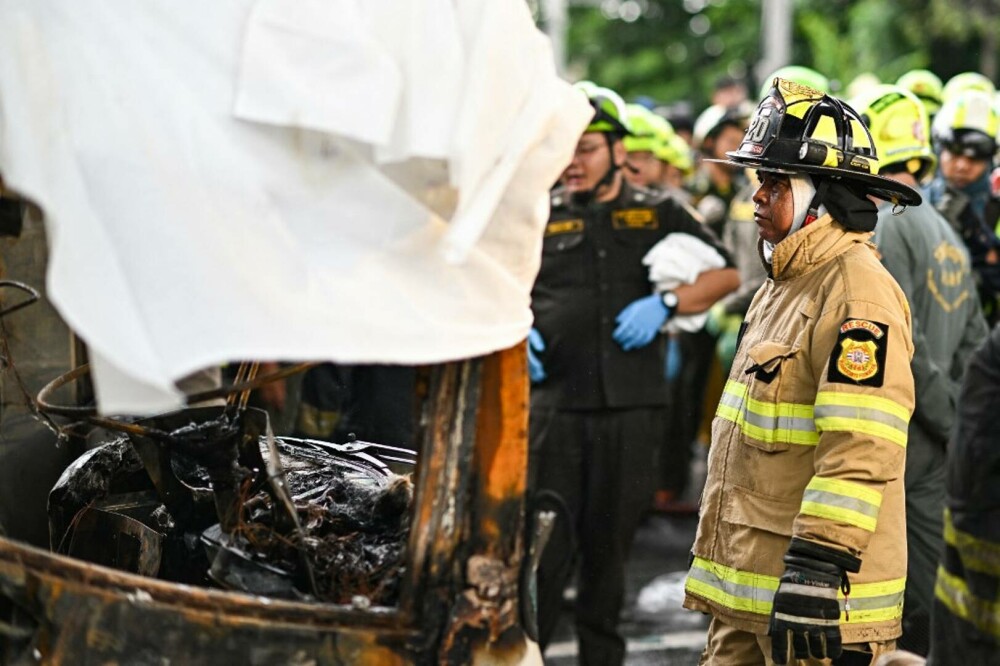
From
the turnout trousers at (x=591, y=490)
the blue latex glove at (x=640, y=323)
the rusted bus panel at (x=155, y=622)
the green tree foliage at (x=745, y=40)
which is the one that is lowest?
the turnout trousers at (x=591, y=490)

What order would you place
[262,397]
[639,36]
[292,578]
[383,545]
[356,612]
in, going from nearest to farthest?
1. [356,612]
2. [292,578]
3. [383,545]
4. [262,397]
5. [639,36]

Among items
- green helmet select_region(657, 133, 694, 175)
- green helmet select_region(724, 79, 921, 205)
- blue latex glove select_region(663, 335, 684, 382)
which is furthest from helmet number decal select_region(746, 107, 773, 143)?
blue latex glove select_region(663, 335, 684, 382)

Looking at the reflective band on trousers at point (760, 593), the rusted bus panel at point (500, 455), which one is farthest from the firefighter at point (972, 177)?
the rusted bus panel at point (500, 455)

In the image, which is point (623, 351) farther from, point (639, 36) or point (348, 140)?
point (639, 36)

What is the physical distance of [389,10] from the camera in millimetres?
2363

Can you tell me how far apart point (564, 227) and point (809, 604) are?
117 inches

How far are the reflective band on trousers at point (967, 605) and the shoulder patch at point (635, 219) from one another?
10.8 feet

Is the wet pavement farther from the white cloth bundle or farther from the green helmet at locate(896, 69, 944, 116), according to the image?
the green helmet at locate(896, 69, 944, 116)

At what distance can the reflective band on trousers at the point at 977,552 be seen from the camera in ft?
8.55

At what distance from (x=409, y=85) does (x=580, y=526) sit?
3.64 meters

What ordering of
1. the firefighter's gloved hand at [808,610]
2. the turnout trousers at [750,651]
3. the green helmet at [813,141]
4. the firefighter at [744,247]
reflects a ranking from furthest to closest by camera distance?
the firefighter at [744,247]
the green helmet at [813,141]
the turnout trousers at [750,651]
the firefighter's gloved hand at [808,610]

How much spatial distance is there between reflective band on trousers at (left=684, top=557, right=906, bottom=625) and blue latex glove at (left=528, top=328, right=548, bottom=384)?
226 centimetres

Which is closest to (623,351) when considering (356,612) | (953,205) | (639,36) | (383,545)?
(953,205)

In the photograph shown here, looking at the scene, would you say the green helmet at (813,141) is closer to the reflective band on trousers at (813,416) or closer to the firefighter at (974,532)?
the reflective band on trousers at (813,416)
